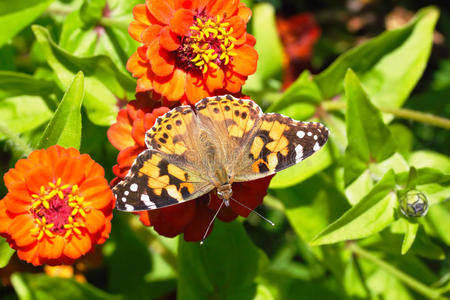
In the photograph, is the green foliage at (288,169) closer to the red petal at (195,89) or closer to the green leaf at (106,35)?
the green leaf at (106,35)

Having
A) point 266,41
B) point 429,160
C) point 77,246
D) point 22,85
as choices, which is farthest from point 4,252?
point 429,160

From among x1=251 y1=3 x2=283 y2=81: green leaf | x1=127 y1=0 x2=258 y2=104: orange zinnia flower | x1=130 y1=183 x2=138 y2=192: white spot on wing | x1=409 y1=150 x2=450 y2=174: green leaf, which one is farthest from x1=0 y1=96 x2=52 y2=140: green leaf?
x1=409 y1=150 x2=450 y2=174: green leaf

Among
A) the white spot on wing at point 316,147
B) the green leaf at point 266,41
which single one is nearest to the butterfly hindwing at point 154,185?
the white spot on wing at point 316,147

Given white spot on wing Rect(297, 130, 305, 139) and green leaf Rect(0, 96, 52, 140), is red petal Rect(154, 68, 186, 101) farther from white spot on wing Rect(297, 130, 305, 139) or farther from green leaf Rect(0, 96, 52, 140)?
green leaf Rect(0, 96, 52, 140)

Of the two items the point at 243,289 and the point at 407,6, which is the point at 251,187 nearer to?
the point at 243,289

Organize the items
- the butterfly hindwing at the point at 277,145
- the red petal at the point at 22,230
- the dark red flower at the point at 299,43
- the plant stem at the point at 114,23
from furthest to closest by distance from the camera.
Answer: the dark red flower at the point at 299,43, the plant stem at the point at 114,23, the butterfly hindwing at the point at 277,145, the red petal at the point at 22,230

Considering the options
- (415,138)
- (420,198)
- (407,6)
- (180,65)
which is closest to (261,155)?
(180,65)
